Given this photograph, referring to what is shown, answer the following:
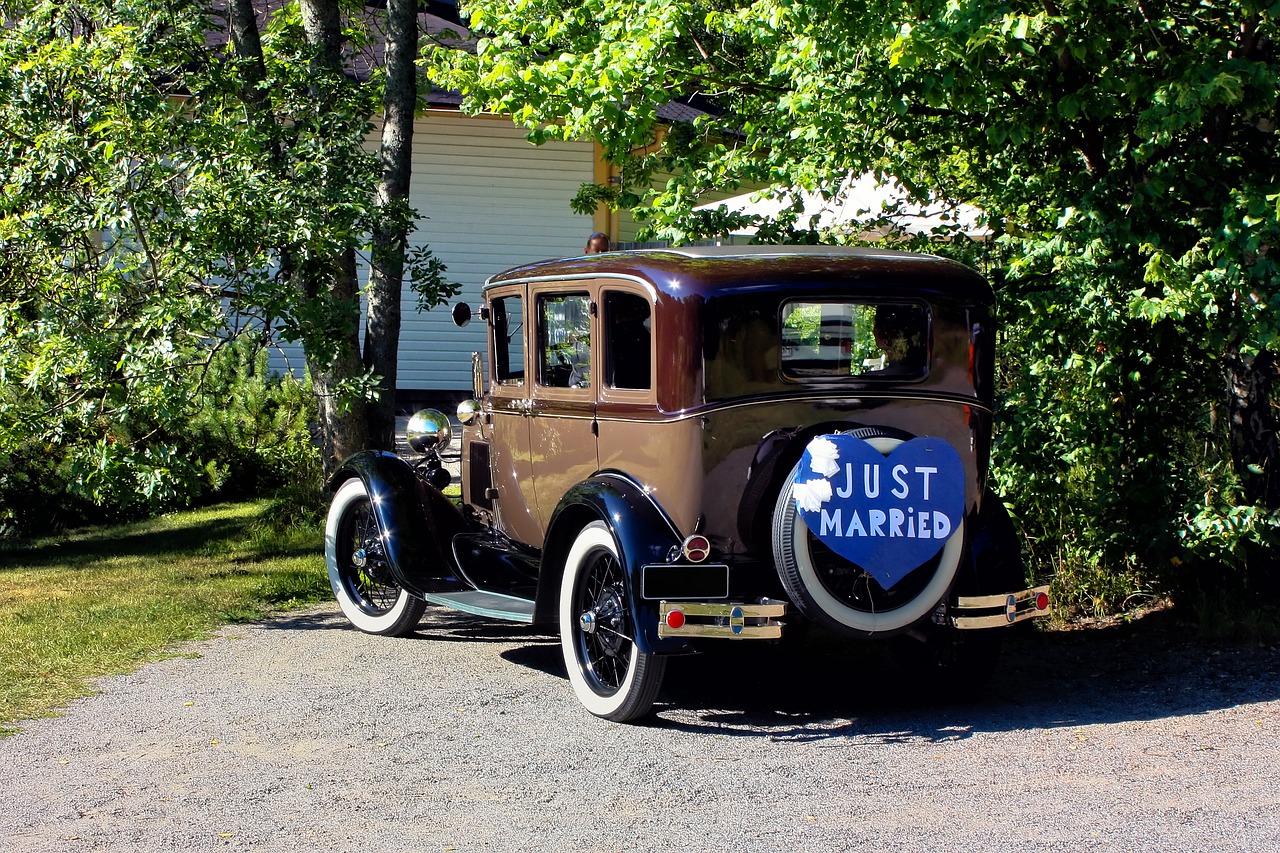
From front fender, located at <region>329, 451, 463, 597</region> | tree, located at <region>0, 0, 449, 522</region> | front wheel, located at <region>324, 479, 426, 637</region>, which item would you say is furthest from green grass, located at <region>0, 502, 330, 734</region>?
front fender, located at <region>329, 451, 463, 597</region>

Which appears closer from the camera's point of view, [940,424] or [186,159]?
[940,424]

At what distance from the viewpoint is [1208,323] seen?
650 cm

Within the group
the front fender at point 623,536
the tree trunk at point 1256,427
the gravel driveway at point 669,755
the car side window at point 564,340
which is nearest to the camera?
the gravel driveway at point 669,755

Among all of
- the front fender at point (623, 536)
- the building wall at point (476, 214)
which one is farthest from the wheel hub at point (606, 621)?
the building wall at point (476, 214)

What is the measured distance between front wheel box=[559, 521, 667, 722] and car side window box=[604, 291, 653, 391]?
2.24 feet

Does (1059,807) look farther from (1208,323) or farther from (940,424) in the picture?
(1208,323)

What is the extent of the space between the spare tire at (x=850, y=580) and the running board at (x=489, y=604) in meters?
1.43

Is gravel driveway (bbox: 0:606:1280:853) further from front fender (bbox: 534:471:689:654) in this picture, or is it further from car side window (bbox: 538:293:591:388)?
car side window (bbox: 538:293:591:388)

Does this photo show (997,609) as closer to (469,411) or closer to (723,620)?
(723,620)

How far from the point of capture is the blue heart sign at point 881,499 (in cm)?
551

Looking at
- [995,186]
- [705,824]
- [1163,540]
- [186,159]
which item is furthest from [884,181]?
[705,824]

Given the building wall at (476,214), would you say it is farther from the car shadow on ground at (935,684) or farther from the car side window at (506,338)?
the car shadow on ground at (935,684)

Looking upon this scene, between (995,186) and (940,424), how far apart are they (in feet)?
6.60

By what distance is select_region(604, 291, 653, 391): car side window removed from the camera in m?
6.20
